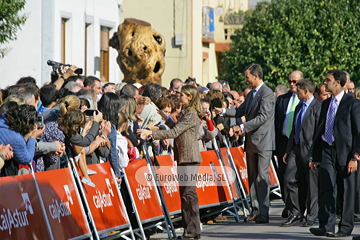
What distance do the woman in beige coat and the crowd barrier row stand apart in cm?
43

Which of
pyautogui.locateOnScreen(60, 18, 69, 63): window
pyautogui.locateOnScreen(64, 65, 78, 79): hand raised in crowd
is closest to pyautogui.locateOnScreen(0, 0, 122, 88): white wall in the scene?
pyautogui.locateOnScreen(60, 18, 69, 63): window

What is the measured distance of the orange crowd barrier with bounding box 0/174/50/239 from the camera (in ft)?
26.4

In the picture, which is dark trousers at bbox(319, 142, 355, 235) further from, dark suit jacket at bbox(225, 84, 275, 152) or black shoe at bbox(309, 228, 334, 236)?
dark suit jacket at bbox(225, 84, 275, 152)

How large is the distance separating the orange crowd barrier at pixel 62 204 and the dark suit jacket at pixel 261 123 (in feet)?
13.5

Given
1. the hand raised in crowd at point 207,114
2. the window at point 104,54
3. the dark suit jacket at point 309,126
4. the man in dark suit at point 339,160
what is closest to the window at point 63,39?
the window at point 104,54

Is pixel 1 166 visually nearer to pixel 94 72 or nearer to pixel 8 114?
pixel 8 114

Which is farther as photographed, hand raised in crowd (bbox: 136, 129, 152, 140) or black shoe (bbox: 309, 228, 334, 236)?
black shoe (bbox: 309, 228, 334, 236)

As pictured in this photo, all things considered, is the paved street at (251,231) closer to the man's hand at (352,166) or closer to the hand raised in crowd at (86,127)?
the man's hand at (352,166)

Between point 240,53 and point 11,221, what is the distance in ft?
91.6

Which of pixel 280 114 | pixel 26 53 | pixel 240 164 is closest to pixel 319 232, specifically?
pixel 280 114

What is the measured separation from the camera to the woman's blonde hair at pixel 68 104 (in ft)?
32.5

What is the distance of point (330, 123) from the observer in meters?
11.1

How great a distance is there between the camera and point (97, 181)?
10.1 m

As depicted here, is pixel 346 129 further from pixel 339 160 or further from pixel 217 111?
pixel 217 111
